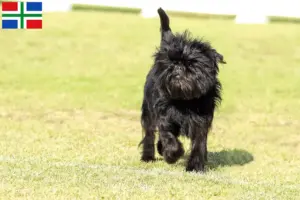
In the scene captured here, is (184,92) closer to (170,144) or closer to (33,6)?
(170,144)

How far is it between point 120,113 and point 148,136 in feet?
21.6

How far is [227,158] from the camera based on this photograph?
12133 millimetres

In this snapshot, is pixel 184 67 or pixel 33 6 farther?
pixel 33 6

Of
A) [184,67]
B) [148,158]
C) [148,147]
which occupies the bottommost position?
[148,158]

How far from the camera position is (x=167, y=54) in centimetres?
995

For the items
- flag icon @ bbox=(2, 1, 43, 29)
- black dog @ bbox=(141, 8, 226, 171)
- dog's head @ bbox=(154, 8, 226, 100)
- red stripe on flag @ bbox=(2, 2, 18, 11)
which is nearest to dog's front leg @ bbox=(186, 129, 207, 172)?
black dog @ bbox=(141, 8, 226, 171)

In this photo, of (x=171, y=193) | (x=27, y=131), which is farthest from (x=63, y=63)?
(x=171, y=193)

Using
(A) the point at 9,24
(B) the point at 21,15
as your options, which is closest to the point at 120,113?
(B) the point at 21,15

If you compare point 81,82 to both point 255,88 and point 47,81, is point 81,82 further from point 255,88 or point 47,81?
point 255,88

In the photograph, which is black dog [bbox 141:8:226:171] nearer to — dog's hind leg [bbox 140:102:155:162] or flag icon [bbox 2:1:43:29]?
dog's hind leg [bbox 140:102:155:162]

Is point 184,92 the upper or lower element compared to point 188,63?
lower

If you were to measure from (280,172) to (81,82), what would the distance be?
39.4ft

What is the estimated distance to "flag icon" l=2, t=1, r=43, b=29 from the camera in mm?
28566

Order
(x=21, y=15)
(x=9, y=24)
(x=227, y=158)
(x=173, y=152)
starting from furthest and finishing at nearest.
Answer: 1. (x=9, y=24)
2. (x=21, y=15)
3. (x=227, y=158)
4. (x=173, y=152)
